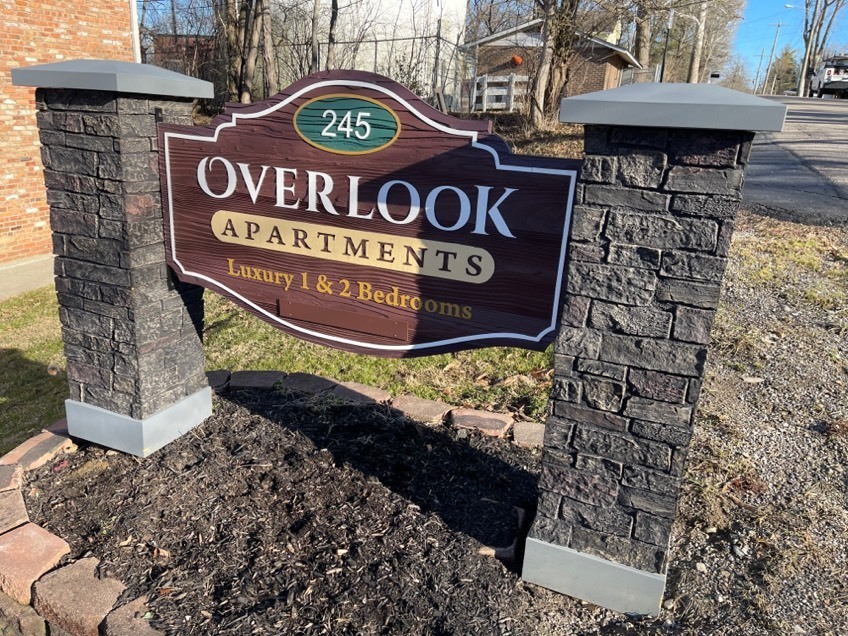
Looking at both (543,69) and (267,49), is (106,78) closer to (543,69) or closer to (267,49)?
(267,49)

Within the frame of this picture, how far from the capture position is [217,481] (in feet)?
9.20

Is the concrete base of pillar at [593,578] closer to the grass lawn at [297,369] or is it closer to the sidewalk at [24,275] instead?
the grass lawn at [297,369]

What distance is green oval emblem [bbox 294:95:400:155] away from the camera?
7.78 ft

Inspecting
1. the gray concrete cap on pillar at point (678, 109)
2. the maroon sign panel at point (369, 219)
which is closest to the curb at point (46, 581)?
the maroon sign panel at point (369, 219)

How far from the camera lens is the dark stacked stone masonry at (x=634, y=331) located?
6.12 ft

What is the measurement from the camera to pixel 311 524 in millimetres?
2531

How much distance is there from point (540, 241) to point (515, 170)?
0.84ft

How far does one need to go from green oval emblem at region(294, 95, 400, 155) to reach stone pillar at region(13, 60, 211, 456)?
710mm

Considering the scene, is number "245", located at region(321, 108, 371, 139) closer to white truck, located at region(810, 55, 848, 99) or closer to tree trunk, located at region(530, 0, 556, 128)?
tree trunk, located at region(530, 0, 556, 128)

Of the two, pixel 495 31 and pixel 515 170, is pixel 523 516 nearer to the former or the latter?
pixel 515 170

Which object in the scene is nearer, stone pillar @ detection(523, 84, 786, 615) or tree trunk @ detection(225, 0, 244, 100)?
stone pillar @ detection(523, 84, 786, 615)

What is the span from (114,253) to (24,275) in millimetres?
4899

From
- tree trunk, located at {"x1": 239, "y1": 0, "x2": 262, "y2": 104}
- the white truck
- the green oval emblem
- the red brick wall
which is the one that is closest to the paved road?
the green oval emblem

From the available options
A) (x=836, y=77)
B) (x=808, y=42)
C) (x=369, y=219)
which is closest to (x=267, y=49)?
(x=369, y=219)
